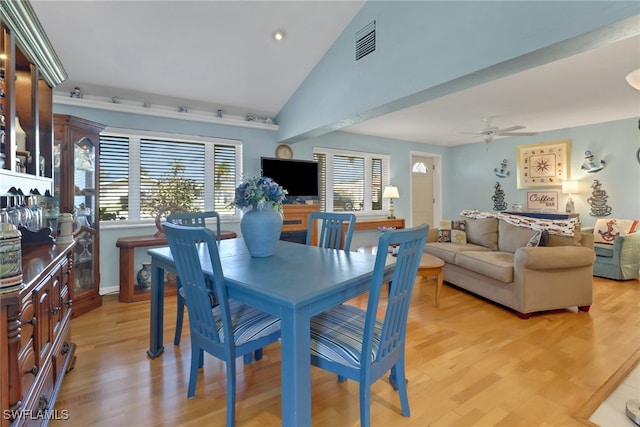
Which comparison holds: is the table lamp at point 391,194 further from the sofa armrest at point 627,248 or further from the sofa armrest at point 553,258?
the sofa armrest at point 627,248

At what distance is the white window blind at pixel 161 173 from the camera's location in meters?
3.61

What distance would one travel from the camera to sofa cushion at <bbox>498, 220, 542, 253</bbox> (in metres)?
3.40

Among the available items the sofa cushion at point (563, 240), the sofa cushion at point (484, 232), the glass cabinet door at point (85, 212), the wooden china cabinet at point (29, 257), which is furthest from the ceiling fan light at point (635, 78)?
the glass cabinet door at point (85, 212)

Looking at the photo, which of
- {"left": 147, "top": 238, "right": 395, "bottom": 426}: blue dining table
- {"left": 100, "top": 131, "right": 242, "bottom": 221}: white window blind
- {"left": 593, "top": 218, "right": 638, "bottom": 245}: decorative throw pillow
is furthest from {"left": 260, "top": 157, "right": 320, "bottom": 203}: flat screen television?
{"left": 593, "top": 218, "right": 638, "bottom": 245}: decorative throw pillow

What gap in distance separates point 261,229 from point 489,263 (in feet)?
8.33

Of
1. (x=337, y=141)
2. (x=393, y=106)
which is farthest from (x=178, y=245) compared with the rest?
(x=337, y=141)

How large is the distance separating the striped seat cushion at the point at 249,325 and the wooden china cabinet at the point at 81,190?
7.11 ft

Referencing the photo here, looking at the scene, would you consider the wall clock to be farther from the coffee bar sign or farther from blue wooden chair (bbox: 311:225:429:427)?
the coffee bar sign

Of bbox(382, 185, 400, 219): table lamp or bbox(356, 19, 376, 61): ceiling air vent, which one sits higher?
bbox(356, 19, 376, 61): ceiling air vent

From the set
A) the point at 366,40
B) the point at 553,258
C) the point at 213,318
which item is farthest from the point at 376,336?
the point at 366,40

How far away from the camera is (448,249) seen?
3920 mm

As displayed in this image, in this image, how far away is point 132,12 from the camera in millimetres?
2637

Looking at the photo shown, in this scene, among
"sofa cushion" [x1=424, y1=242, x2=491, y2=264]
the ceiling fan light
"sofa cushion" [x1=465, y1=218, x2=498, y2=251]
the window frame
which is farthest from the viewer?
"sofa cushion" [x1=465, y1=218, x2=498, y2=251]

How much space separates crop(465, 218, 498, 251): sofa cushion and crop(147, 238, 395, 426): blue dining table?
2.88m
